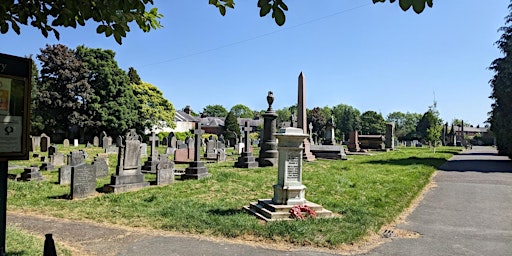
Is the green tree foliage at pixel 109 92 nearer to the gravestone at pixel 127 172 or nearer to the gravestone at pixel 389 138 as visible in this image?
the gravestone at pixel 389 138

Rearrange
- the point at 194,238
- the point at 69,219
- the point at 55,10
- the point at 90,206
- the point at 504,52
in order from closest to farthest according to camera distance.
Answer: the point at 55,10, the point at 194,238, the point at 69,219, the point at 90,206, the point at 504,52

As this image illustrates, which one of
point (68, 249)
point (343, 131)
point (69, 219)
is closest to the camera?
point (68, 249)

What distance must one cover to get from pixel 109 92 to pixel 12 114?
44.5m

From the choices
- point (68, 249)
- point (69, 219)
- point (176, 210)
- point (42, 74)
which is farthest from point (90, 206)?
point (42, 74)

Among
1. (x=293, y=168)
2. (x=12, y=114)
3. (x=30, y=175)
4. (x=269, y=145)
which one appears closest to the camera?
(x=12, y=114)

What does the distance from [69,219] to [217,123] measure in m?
87.0

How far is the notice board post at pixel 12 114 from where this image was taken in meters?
3.24

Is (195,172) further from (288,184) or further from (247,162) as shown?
(288,184)

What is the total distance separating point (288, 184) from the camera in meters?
8.44

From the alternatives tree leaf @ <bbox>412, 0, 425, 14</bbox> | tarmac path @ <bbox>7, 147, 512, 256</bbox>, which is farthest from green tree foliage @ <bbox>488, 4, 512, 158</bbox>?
tree leaf @ <bbox>412, 0, 425, 14</bbox>

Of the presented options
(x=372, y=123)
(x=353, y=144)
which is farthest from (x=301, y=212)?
(x=372, y=123)

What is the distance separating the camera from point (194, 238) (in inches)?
261

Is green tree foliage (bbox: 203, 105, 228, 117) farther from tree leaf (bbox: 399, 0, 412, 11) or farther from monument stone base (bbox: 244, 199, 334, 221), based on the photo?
tree leaf (bbox: 399, 0, 412, 11)

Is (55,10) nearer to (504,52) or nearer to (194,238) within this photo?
(194,238)
